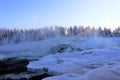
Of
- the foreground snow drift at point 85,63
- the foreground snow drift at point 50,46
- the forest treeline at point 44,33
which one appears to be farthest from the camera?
the forest treeline at point 44,33

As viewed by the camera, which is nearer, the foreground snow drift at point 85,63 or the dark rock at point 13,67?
the foreground snow drift at point 85,63

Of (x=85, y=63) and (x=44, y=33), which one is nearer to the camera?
(x=85, y=63)

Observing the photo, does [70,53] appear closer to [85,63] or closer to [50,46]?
[85,63]

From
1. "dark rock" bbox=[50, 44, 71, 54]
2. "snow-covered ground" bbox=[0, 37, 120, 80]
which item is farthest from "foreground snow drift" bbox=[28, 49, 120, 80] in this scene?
"dark rock" bbox=[50, 44, 71, 54]

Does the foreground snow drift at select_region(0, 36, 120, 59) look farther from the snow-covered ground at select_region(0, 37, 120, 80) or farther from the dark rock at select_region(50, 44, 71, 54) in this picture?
the dark rock at select_region(50, 44, 71, 54)

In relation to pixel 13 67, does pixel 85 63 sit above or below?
above

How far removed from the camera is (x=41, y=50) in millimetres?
24812

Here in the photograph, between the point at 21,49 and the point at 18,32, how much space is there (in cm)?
1096

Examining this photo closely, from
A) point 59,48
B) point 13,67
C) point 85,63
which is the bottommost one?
point 13,67

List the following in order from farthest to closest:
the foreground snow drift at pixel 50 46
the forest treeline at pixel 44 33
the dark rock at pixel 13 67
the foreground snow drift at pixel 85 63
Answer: the forest treeline at pixel 44 33 < the foreground snow drift at pixel 50 46 < the dark rock at pixel 13 67 < the foreground snow drift at pixel 85 63

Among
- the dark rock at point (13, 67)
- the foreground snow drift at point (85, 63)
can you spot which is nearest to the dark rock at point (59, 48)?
the dark rock at point (13, 67)

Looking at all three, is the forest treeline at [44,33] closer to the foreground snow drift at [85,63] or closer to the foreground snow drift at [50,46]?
the foreground snow drift at [50,46]

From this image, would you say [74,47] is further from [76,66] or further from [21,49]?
[76,66]

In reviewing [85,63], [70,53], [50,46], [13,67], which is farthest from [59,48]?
[85,63]
